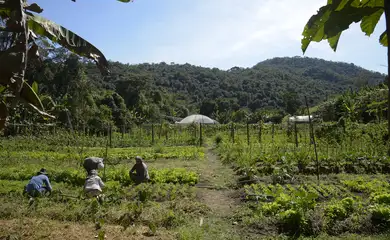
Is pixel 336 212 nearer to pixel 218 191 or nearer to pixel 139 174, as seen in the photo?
pixel 218 191

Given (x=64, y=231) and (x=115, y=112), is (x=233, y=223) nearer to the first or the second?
(x=64, y=231)

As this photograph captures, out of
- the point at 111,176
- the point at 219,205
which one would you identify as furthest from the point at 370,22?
the point at 111,176

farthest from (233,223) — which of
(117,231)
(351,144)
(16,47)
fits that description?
(351,144)

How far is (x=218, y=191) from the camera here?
8.77m

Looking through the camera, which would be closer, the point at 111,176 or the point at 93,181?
the point at 93,181

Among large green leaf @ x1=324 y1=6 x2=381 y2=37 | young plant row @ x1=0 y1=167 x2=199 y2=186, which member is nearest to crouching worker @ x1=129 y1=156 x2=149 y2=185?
young plant row @ x1=0 y1=167 x2=199 y2=186

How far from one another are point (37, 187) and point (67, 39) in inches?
175

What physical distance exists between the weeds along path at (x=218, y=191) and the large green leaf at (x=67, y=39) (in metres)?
3.96

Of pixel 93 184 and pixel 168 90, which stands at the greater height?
pixel 168 90

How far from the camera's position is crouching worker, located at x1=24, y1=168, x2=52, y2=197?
7.05 meters

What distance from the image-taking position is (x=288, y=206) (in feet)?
19.1

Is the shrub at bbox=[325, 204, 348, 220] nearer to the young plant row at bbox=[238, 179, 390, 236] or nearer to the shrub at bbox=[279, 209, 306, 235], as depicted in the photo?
the young plant row at bbox=[238, 179, 390, 236]

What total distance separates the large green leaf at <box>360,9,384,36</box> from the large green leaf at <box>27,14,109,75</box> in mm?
3313

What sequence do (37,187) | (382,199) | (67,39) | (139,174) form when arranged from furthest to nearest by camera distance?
(139,174) < (37,187) < (382,199) < (67,39)
